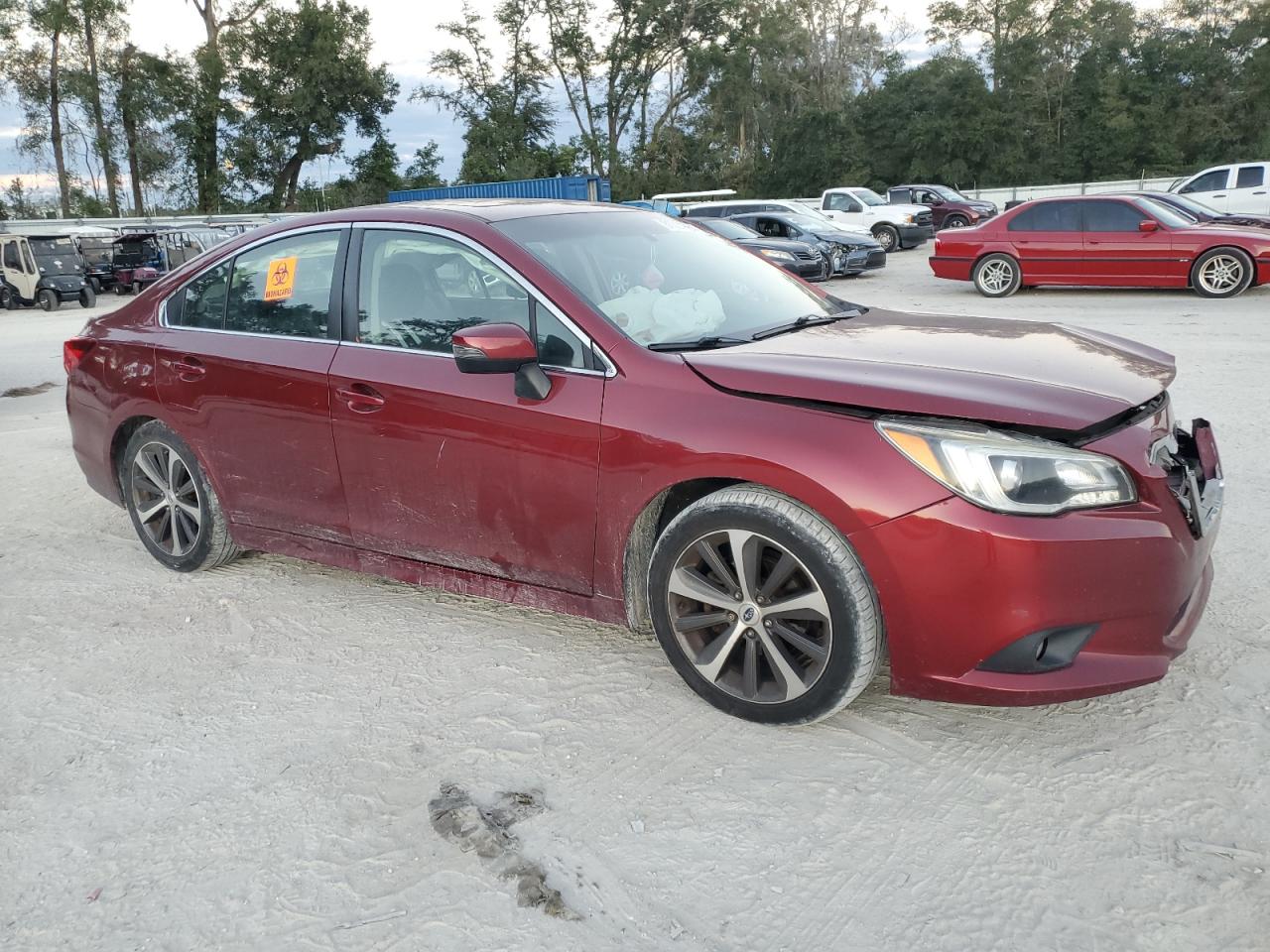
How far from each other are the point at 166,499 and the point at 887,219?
23.5m

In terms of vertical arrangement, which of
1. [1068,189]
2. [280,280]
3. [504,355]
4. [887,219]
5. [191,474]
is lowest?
[191,474]

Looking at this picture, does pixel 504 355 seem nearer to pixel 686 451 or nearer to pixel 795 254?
pixel 686 451

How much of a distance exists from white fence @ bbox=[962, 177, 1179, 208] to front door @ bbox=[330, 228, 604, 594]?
34.2 metres

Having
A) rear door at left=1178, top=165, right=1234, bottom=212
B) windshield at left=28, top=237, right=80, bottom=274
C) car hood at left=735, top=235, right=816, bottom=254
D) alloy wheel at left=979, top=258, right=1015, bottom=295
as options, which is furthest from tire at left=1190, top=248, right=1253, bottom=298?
windshield at left=28, top=237, right=80, bottom=274

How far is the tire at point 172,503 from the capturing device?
4.43 metres

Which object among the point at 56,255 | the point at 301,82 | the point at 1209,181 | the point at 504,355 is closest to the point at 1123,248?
the point at 1209,181

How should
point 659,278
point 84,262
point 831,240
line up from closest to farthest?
point 659,278, point 831,240, point 84,262

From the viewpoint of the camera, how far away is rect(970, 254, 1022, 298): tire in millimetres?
14750

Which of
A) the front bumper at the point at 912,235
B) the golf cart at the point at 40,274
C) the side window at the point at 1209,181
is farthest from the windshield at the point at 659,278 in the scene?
the side window at the point at 1209,181

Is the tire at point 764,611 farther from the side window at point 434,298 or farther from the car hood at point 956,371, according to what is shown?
the side window at point 434,298

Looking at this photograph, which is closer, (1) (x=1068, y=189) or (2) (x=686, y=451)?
(2) (x=686, y=451)

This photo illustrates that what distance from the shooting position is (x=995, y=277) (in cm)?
1495

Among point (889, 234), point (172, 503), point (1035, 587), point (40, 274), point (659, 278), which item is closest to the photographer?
point (1035, 587)

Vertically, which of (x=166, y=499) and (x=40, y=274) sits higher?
(x=40, y=274)
